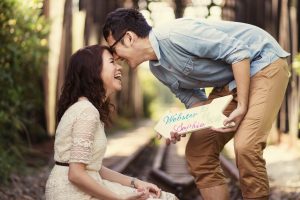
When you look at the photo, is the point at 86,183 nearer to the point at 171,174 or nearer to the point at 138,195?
the point at 138,195

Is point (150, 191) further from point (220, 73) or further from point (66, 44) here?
point (66, 44)

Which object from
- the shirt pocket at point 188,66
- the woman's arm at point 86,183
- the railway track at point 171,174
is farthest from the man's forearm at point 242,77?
the railway track at point 171,174

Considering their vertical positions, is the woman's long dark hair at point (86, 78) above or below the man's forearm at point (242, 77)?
above

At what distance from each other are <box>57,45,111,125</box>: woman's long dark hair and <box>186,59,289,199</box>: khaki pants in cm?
89

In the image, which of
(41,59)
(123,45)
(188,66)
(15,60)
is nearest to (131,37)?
(123,45)

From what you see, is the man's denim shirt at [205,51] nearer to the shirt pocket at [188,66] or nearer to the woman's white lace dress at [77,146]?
the shirt pocket at [188,66]

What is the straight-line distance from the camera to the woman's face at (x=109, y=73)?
312cm

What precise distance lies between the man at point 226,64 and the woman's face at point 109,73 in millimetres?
321

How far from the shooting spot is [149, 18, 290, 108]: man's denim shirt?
3488 millimetres

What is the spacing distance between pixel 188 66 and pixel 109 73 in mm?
621

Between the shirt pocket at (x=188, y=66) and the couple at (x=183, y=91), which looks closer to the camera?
the couple at (x=183, y=91)

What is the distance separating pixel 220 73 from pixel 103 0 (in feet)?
53.8

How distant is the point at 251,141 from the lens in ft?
11.5

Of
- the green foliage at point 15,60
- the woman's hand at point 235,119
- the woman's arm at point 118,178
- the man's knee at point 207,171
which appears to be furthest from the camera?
the green foliage at point 15,60
